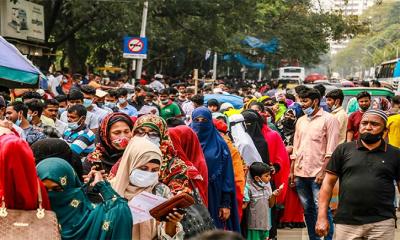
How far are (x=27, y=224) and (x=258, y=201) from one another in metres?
4.78

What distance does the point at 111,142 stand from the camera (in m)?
5.97

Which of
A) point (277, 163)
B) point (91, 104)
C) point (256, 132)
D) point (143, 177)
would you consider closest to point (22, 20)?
point (91, 104)

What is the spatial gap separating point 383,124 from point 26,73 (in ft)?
12.8

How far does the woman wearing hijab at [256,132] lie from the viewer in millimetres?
9070

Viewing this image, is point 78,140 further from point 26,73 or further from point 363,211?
point 363,211

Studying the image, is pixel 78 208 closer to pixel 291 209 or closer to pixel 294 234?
pixel 291 209

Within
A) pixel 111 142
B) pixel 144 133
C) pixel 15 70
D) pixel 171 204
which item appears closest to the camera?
pixel 171 204

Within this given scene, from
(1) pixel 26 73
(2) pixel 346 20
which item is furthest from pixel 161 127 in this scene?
→ (2) pixel 346 20

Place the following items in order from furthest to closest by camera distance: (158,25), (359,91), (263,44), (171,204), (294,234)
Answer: (263,44)
(158,25)
(359,91)
(294,234)
(171,204)

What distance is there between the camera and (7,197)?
13.1 feet

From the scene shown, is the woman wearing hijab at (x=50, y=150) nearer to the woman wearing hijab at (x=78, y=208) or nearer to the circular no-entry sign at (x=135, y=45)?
the woman wearing hijab at (x=78, y=208)

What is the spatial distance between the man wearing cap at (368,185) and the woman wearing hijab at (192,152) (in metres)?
0.98

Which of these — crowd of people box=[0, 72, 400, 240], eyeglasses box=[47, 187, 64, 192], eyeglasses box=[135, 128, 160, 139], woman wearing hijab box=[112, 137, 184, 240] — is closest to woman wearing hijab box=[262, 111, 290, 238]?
crowd of people box=[0, 72, 400, 240]

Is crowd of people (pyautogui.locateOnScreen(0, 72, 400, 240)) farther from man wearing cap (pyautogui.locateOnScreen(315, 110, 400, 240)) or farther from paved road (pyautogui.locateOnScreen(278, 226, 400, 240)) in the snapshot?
paved road (pyautogui.locateOnScreen(278, 226, 400, 240))
